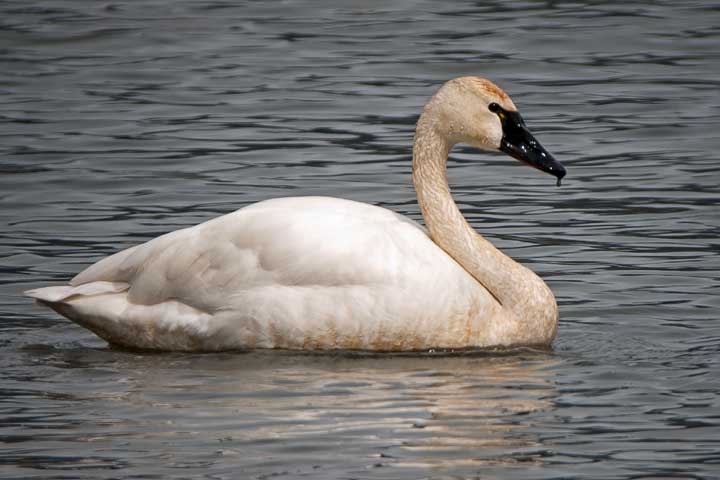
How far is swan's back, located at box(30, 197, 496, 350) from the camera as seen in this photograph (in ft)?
30.8

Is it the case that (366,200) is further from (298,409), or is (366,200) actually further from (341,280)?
(298,409)

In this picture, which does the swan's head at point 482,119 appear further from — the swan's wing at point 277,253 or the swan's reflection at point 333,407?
the swan's reflection at point 333,407

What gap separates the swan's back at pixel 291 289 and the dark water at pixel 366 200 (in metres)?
0.16

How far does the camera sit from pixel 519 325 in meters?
9.70

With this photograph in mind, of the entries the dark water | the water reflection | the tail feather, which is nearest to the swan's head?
the dark water

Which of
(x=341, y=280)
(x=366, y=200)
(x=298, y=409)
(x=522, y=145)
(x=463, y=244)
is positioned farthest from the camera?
(x=366, y=200)

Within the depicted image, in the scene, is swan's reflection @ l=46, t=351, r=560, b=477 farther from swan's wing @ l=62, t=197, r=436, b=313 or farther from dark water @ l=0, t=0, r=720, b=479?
swan's wing @ l=62, t=197, r=436, b=313

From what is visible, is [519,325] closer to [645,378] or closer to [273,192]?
[645,378]

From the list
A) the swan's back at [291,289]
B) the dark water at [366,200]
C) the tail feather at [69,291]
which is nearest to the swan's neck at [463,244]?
the swan's back at [291,289]

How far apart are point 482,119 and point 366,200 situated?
3.47 m

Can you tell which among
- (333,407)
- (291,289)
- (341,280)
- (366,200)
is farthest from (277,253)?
(366,200)

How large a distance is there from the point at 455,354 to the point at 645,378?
108 cm

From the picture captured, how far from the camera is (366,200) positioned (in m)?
13.4

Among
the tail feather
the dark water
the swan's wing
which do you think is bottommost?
the dark water
